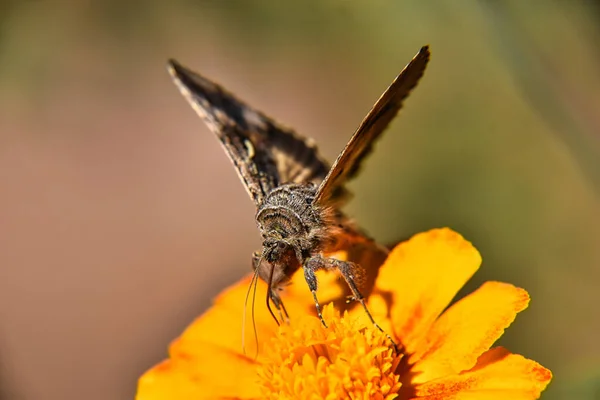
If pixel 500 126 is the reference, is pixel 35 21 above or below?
above

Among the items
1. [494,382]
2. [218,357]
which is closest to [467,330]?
[494,382]

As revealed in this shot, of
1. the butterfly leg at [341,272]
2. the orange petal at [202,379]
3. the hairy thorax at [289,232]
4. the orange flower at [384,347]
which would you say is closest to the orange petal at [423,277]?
the orange flower at [384,347]

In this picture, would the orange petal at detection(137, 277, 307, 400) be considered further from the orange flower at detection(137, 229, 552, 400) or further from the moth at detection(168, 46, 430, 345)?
the moth at detection(168, 46, 430, 345)

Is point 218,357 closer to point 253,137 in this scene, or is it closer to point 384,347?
point 384,347

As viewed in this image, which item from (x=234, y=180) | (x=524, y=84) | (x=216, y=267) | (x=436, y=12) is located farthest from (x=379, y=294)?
(x=234, y=180)

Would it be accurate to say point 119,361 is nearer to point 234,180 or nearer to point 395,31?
point 234,180

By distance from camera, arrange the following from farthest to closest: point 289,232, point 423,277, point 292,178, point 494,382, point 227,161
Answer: point 227,161 → point 292,178 → point 423,277 → point 289,232 → point 494,382

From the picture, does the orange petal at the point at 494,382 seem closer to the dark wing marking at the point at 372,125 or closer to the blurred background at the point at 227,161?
the blurred background at the point at 227,161
